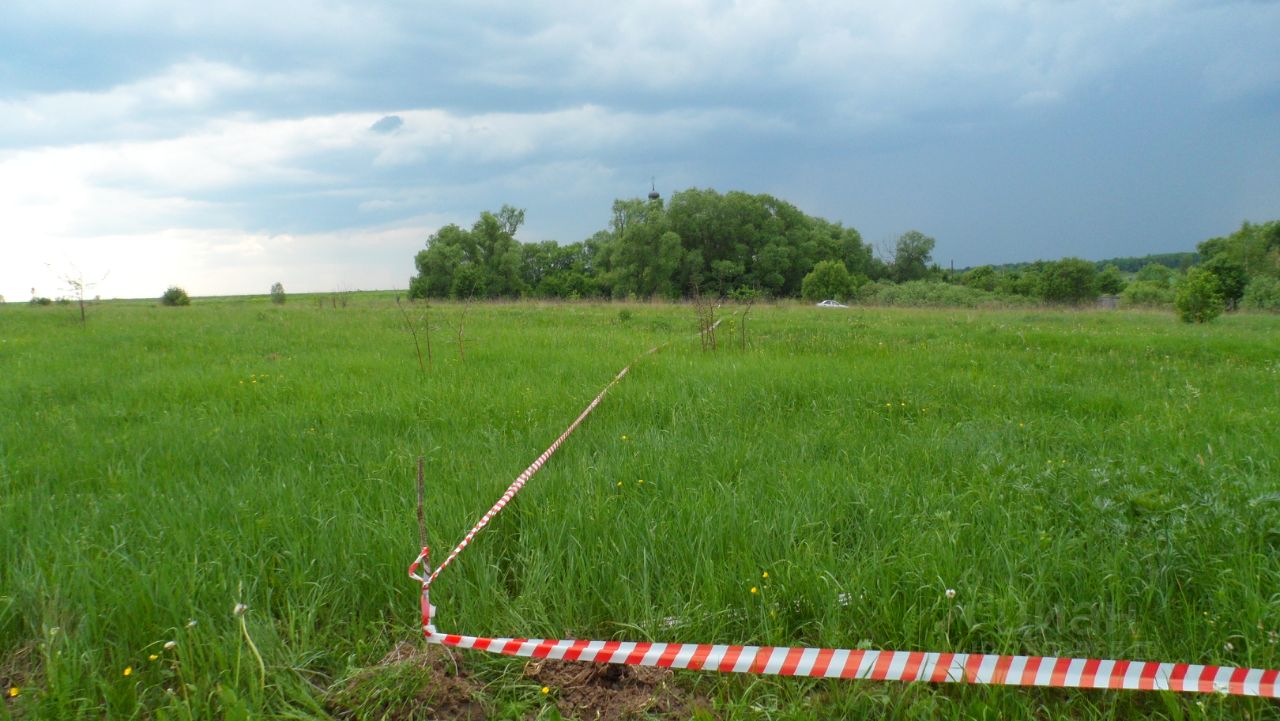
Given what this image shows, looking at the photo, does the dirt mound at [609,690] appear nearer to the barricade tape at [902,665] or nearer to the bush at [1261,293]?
the barricade tape at [902,665]

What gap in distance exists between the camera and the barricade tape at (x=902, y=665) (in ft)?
6.59

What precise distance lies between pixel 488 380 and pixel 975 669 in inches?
244

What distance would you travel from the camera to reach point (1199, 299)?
19.3 meters

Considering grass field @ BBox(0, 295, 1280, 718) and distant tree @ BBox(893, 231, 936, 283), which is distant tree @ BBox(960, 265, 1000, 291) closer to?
distant tree @ BBox(893, 231, 936, 283)

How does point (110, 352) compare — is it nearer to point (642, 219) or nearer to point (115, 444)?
point (115, 444)

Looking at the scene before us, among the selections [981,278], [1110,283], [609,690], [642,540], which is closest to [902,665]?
[609,690]

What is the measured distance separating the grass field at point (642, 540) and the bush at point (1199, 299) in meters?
16.6

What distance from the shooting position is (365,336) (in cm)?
1297

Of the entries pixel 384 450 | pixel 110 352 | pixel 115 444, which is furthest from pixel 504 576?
pixel 110 352

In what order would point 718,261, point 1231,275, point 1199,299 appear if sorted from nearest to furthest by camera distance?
point 1199,299
point 1231,275
point 718,261

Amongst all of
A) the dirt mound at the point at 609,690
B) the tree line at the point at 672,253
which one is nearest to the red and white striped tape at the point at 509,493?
the dirt mound at the point at 609,690

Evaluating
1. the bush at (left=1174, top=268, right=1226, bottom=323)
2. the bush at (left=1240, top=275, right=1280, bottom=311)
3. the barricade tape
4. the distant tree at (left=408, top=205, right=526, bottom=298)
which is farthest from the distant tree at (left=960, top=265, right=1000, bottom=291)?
the barricade tape

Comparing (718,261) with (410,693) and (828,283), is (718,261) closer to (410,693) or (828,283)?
(828,283)

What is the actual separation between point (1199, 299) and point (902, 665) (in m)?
23.6
